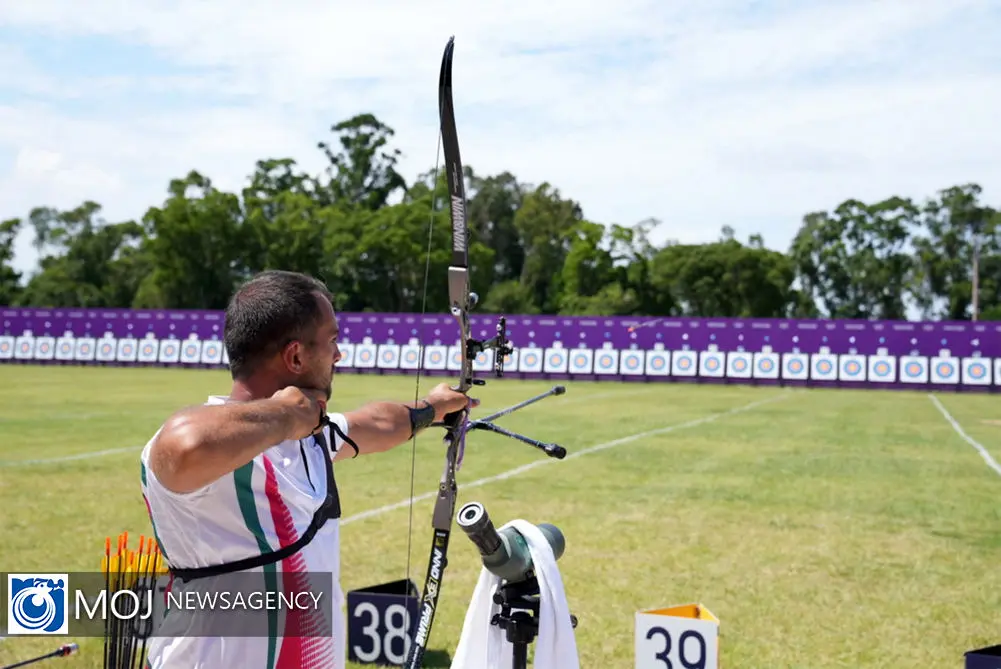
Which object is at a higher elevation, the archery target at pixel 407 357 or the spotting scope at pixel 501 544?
the spotting scope at pixel 501 544

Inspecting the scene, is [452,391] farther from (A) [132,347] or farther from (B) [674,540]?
(A) [132,347]

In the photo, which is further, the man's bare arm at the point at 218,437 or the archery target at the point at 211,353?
the archery target at the point at 211,353

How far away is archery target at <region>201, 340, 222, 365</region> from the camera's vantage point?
31.0m

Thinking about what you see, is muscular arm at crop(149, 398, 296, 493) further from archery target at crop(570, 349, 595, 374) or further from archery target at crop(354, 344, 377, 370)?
archery target at crop(354, 344, 377, 370)

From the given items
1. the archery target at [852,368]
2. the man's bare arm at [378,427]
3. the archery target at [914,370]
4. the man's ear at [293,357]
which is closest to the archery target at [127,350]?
the archery target at [852,368]

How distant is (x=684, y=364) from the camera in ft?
91.5

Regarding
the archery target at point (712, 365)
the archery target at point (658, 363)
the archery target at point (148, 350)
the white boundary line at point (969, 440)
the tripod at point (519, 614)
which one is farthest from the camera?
the archery target at point (148, 350)

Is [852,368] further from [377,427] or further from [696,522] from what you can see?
[377,427]

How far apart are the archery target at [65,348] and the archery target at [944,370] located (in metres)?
23.1

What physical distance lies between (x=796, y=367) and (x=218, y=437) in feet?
87.1

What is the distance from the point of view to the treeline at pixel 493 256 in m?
45.6

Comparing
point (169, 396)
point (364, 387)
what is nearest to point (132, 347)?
point (364, 387)

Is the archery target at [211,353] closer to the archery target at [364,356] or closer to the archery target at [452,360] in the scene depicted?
the archery target at [364,356]

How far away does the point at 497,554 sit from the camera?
103 inches
